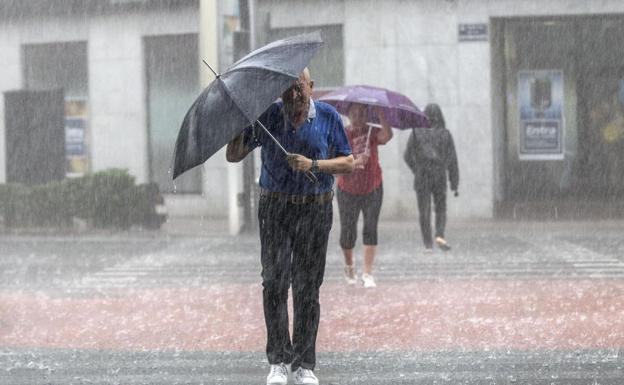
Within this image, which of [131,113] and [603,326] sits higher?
[131,113]

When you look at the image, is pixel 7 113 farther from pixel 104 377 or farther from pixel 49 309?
pixel 104 377

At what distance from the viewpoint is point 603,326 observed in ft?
26.8

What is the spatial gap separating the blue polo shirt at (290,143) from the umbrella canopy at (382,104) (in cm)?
377

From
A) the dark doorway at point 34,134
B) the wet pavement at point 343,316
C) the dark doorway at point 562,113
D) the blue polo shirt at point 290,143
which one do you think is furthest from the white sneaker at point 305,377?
the dark doorway at point 562,113

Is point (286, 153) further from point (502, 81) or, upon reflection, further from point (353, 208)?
point (502, 81)

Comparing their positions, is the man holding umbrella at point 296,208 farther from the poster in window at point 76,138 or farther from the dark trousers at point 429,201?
the poster in window at point 76,138

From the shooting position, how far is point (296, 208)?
20.1 ft

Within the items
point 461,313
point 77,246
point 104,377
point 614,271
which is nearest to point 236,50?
point 77,246

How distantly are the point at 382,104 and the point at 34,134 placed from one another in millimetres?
11275

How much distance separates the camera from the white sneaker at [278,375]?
6066mm

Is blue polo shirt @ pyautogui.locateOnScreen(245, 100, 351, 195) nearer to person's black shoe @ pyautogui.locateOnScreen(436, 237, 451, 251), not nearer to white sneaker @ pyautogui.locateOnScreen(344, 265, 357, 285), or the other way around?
white sneaker @ pyautogui.locateOnScreen(344, 265, 357, 285)

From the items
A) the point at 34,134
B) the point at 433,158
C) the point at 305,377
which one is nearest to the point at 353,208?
the point at 433,158

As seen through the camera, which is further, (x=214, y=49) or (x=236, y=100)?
(x=214, y=49)

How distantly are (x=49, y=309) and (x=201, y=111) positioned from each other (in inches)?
181
